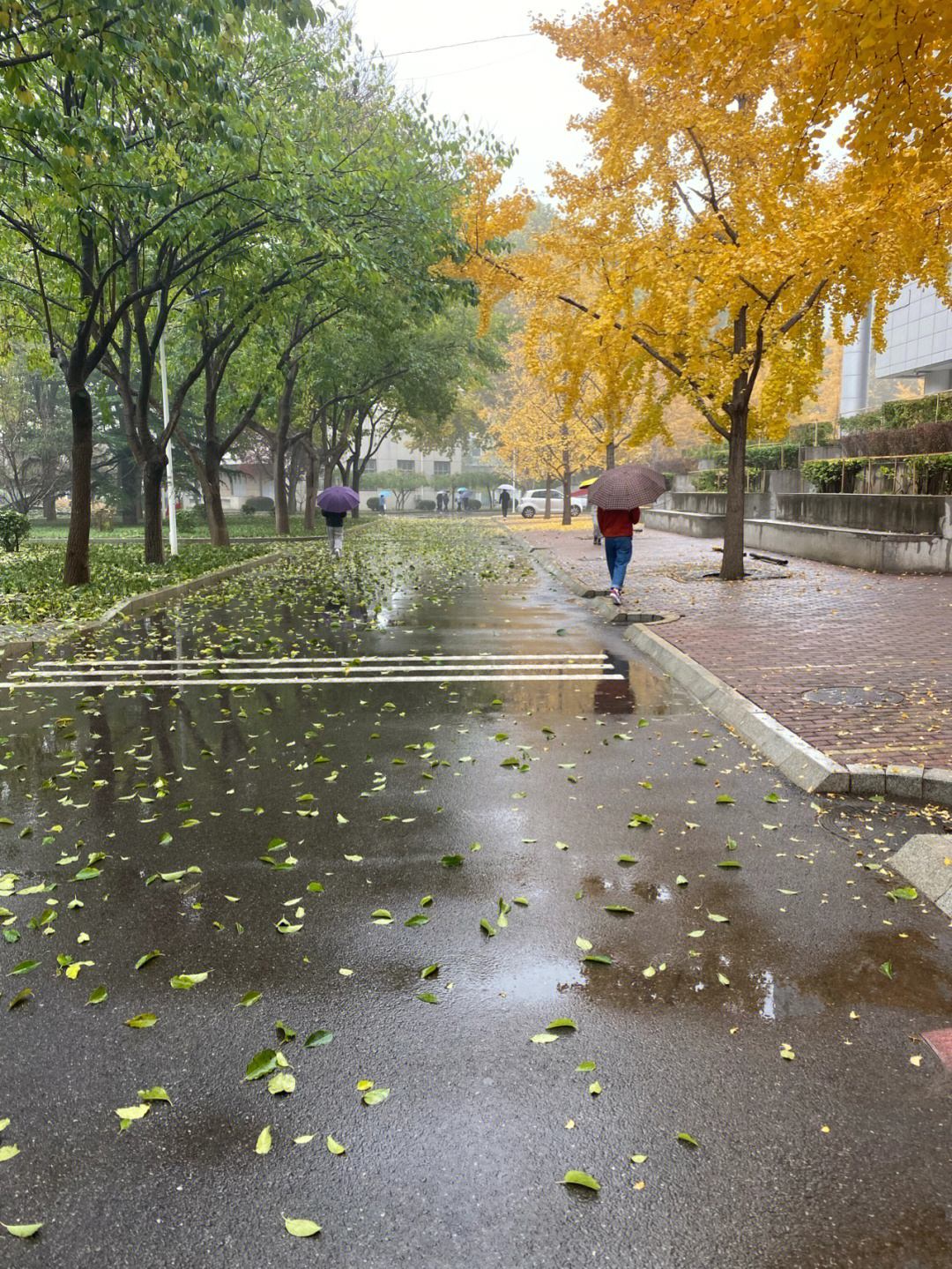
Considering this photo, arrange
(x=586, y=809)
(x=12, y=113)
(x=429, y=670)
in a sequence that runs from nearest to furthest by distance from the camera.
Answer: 1. (x=586, y=809)
2. (x=429, y=670)
3. (x=12, y=113)

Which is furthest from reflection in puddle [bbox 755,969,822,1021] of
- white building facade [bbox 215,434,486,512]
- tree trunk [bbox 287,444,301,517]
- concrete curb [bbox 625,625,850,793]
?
white building facade [bbox 215,434,486,512]

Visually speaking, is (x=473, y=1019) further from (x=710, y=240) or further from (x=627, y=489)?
A: (x=710, y=240)

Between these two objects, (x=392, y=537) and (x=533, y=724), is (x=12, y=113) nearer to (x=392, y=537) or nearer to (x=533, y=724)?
(x=533, y=724)

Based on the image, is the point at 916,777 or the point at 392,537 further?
the point at 392,537

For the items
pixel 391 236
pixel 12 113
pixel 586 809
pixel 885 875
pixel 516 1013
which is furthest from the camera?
pixel 391 236

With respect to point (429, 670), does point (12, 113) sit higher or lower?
higher

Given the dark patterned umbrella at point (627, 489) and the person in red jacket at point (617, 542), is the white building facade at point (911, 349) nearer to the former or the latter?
the person in red jacket at point (617, 542)

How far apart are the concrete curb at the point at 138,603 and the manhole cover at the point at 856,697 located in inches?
332

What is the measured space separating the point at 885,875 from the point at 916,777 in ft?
4.01

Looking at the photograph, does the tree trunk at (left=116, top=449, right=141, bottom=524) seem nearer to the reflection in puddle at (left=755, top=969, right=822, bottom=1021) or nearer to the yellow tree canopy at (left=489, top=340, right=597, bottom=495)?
the yellow tree canopy at (left=489, top=340, right=597, bottom=495)

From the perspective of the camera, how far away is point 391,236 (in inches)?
715

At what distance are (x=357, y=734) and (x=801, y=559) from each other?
1648 centimetres

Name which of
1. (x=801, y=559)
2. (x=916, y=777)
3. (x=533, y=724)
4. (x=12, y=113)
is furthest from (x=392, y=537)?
(x=916, y=777)

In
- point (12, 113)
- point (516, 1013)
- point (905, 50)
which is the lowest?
point (516, 1013)
